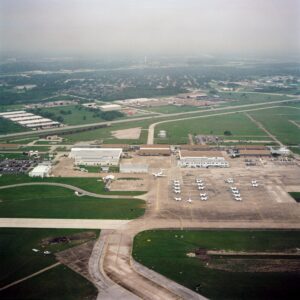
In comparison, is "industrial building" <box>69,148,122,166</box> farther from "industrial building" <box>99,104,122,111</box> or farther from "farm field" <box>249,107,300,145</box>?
"industrial building" <box>99,104,122,111</box>

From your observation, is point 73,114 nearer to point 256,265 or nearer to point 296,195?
point 296,195

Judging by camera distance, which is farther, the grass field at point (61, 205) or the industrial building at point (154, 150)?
the industrial building at point (154, 150)

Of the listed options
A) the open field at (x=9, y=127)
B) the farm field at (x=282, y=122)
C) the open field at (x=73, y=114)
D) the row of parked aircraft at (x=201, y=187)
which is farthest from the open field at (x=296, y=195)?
the open field at (x=9, y=127)

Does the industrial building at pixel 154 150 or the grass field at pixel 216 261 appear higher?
the industrial building at pixel 154 150

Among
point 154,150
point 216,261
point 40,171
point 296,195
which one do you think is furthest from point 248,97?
point 216,261

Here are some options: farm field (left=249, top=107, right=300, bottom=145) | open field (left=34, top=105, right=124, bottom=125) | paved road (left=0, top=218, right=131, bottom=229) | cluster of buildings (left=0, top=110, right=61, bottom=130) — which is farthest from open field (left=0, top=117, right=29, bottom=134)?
farm field (left=249, top=107, right=300, bottom=145)

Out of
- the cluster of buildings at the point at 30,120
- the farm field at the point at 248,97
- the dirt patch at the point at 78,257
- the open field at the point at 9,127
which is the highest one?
the farm field at the point at 248,97

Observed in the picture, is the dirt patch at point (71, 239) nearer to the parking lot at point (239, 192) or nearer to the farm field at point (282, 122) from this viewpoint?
the parking lot at point (239, 192)
